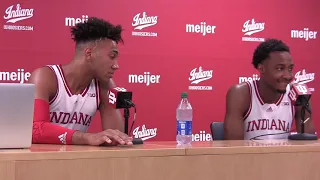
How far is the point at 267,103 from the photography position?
137 inches

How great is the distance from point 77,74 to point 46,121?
1.73 ft

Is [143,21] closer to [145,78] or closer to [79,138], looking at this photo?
[145,78]

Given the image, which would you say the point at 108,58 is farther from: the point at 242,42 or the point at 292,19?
the point at 292,19

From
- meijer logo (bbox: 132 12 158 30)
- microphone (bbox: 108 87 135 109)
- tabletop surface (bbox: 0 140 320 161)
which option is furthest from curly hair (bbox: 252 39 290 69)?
microphone (bbox: 108 87 135 109)

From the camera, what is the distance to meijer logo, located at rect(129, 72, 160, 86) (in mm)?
4387

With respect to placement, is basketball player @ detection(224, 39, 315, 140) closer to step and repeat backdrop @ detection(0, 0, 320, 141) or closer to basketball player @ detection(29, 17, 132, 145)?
basketball player @ detection(29, 17, 132, 145)

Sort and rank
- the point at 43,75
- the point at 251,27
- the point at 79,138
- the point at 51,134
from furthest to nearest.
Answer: the point at 251,27 → the point at 43,75 → the point at 51,134 → the point at 79,138

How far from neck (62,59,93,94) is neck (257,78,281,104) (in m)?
1.16

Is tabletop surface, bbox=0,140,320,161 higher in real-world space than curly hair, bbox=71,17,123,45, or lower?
lower

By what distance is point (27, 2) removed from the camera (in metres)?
4.09

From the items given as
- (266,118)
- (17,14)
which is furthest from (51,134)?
(17,14)

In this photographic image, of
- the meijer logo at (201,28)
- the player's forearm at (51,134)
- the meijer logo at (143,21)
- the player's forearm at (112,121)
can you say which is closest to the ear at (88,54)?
the player's forearm at (112,121)

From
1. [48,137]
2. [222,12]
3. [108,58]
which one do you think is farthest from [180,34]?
[48,137]

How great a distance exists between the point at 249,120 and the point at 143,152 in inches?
64.1
